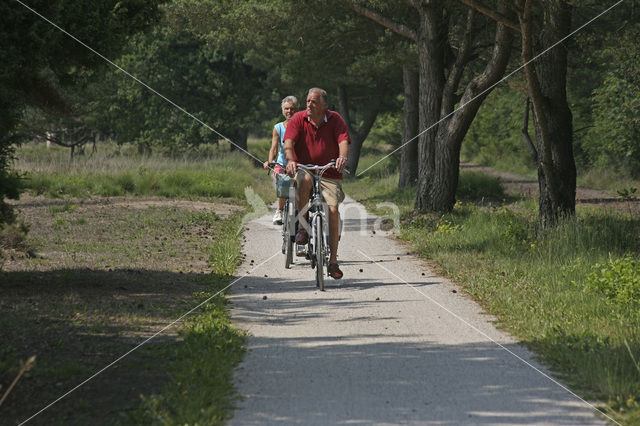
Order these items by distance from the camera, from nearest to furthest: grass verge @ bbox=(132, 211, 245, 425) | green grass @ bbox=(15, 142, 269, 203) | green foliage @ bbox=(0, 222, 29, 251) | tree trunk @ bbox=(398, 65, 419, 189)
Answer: grass verge @ bbox=(132, 211, 245, 425) < green foliage @ bbox=(0, 222, 29, 251) < green grass @ bbox=(15, 142, 269, 203) < tree trunk @ bbox=(398, 65, 419, 189)

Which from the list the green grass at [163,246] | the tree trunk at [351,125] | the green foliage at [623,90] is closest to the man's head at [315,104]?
the green grass at [163,246]

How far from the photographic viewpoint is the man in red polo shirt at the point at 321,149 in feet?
29.2

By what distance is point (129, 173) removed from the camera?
77.0ft

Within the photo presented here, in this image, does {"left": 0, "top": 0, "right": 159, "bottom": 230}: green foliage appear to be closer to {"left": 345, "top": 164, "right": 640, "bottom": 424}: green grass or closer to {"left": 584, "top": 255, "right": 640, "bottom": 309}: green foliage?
{"left": 345, "top": 164, "right": 640, "bottom": 424}: green grass

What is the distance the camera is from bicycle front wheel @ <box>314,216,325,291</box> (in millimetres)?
8727

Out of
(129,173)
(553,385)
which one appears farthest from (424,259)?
(129,173)

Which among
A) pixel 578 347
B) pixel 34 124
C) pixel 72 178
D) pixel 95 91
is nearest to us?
pixel 578 347

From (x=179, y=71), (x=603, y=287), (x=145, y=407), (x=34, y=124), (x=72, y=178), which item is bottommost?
(x=145, y=407)

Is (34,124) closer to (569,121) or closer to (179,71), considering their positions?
(179,71)

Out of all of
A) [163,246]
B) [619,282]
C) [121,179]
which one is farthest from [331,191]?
[121,179]

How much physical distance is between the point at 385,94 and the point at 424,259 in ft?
97.7

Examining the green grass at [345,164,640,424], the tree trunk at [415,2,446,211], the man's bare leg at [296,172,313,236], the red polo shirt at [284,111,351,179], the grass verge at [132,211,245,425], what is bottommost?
the grass verge at [132,211,245,425]

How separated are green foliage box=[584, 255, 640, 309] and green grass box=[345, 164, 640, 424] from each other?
18mm

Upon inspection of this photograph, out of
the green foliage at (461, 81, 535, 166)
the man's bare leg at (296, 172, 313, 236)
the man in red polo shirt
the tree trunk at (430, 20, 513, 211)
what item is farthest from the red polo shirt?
the green foliage at (461, 81, 535, 166)
